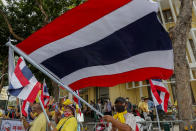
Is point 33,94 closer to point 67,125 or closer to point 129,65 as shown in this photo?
point 67,125

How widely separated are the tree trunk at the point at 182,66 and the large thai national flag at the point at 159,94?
635mm

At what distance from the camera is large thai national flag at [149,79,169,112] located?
235 inches

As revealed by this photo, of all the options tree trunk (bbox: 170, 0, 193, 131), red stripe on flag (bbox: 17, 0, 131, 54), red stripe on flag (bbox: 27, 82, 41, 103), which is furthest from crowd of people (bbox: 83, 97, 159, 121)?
red stripe on flag (bbox: 17, 0, 131, 54)

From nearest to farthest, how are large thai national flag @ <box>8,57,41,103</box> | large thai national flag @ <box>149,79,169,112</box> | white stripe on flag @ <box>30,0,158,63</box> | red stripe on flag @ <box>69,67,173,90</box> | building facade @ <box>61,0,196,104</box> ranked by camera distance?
white stripe on flag @ <box>30,0,158,63</box> < large thai national flag @ <box>8,57,41,103</box> < red stripe on flag @ <box>69,67,173,90</box> < large thai national flag @ <box>149,79,169,112</box> < building facade @ <box>61,0,196,104</box>

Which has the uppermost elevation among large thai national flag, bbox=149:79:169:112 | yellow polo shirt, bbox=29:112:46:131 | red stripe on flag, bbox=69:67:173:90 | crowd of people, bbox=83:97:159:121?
red stripe on flag, bbox=69:67:173:90

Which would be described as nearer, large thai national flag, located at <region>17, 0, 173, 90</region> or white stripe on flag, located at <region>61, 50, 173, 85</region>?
large thai national flag, located at <region>17, 0, 173, 90</region>

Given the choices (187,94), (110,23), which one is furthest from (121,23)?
(187,94)

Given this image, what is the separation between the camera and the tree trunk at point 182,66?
6153 mm

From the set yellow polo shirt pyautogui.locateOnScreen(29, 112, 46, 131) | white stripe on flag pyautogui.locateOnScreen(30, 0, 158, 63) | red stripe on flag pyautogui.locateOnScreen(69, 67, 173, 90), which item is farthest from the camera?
yellow polo shirt pyautogui.locateOnScreen(29, 112, 46, 131)

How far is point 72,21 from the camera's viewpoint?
3.15 m

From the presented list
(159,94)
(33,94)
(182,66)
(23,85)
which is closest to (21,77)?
(23,85)

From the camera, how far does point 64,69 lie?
3.72 metres

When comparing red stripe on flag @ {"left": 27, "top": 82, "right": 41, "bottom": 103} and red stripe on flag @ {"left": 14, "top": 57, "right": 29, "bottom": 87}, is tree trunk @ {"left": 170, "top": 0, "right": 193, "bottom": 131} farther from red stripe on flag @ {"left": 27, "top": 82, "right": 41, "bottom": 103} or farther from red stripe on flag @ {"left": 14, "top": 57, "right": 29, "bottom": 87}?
red stripe on flag @ {"left": 14, "top": 57, "right": 29, "bottom": 87}

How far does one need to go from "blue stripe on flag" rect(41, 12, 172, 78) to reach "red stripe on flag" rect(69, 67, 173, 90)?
312 mm
